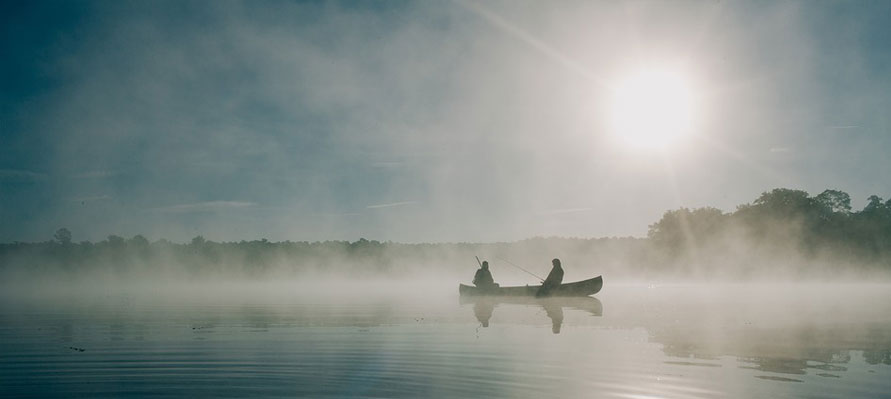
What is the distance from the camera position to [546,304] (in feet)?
117

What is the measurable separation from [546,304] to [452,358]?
2263 centimetres

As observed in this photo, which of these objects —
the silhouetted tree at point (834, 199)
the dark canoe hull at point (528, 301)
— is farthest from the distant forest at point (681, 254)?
the dark canoe hull at point (528, 301)

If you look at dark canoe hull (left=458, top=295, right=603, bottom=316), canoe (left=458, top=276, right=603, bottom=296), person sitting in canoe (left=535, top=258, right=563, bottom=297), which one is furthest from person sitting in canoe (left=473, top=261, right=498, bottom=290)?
person sitting in canoe (left=535, top=258, right=563, bottom=297)

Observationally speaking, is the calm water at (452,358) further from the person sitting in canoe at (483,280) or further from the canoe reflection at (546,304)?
the person sitting in canoe at (483,280)

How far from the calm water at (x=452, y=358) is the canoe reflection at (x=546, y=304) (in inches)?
58.9

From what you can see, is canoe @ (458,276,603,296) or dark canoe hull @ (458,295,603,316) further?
canoe @ (458,276,603,296)

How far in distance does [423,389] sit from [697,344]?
29.9ft

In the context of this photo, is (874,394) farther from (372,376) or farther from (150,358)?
(150,358)

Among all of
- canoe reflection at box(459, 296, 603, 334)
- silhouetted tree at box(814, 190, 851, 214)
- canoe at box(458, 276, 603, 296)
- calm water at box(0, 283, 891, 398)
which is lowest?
calm water at box(0, 283, 891, 398)

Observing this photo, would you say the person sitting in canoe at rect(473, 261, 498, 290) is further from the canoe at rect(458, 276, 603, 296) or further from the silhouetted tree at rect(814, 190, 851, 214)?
the silhouetted tree at rect(814, 190, 851, 214)

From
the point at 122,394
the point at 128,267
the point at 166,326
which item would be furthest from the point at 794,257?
the point at 128,267

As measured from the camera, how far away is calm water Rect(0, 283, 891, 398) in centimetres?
1050

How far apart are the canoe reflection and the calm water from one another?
4.91ft

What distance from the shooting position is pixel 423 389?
10.4 m
